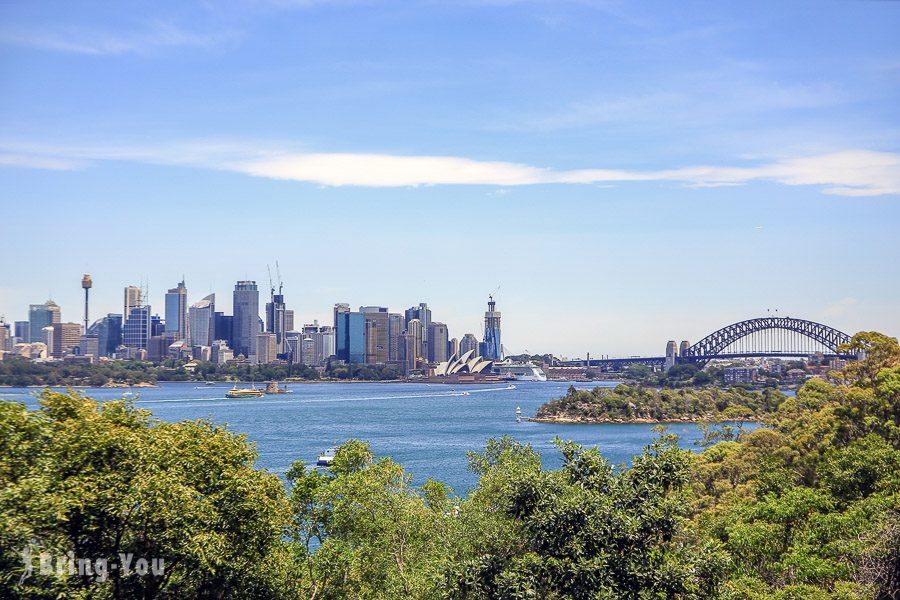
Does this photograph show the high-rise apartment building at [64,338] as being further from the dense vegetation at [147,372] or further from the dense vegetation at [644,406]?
the dense vegetation at [644,406]

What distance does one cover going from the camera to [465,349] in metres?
195

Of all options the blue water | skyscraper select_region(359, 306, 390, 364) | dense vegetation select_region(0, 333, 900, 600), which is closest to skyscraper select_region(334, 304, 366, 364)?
skyscraper select_region(359, 306, 390, 364)

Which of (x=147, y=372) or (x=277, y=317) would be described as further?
(x=277, y=317)

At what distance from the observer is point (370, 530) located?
545 inches

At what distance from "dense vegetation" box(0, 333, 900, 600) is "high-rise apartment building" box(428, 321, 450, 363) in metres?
176

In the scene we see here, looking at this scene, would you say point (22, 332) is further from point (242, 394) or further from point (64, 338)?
point (242, 394)

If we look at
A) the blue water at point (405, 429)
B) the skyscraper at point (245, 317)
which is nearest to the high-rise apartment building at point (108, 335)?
the skyscraper at point (245, 317)

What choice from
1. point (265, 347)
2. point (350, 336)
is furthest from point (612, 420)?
point (265, 347)

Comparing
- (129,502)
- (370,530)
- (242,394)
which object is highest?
(129,502)

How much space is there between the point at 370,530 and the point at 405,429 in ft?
153

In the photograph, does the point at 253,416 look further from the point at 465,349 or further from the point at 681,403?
the point at 465,349

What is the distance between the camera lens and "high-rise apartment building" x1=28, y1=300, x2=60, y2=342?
620 ft

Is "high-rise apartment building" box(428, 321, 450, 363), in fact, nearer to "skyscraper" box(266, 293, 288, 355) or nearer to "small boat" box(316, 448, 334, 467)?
"skyscraper" box(266, 293, 288, 355)

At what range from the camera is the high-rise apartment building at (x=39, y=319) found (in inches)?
7441
